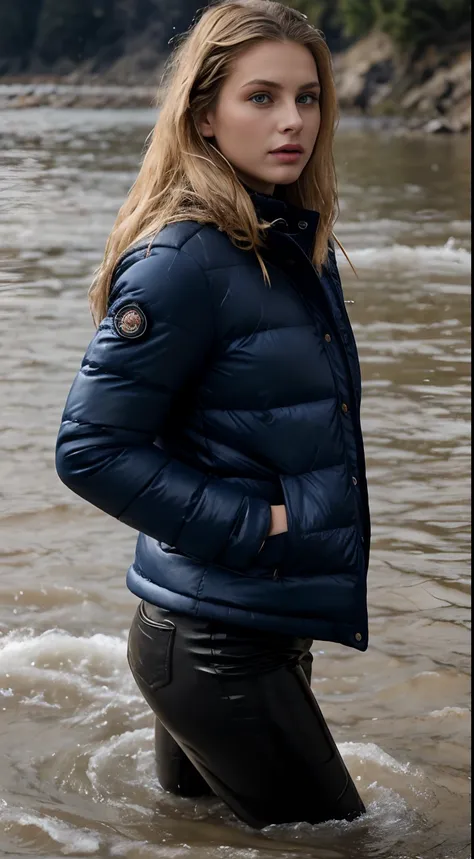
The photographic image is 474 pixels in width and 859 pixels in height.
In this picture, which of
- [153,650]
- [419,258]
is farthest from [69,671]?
[419,258]

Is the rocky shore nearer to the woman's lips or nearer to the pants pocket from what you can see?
the woman's lips

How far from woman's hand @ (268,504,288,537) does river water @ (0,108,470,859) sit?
67 centimetres

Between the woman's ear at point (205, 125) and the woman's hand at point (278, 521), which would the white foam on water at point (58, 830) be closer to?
the woman's hand at point (278, 521)

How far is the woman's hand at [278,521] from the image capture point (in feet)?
6.97

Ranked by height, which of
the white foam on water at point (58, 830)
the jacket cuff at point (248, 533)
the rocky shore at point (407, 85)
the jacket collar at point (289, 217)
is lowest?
the white foam on water at point (58, 830)

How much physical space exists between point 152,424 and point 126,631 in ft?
7.04

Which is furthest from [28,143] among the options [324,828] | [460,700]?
[324,828]

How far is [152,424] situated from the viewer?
2.08 meters

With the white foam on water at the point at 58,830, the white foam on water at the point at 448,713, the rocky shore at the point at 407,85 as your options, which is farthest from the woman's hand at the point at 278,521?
the rocky shore at the point at 407,85

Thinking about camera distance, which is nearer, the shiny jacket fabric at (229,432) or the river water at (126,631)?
the shiny jacket fabric at (229,432)

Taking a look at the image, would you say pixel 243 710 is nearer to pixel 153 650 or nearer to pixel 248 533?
pixel 153 650

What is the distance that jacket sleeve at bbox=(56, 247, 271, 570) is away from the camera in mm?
2025

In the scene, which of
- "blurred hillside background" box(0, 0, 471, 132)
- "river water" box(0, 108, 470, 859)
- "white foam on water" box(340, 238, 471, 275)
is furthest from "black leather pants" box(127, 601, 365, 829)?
"white foam on water" box(340, 238, 471, 275)

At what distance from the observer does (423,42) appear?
5366cm
